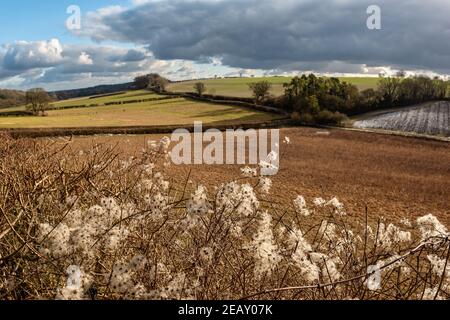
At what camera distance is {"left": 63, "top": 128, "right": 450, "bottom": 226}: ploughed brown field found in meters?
25.9

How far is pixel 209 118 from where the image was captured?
77.5 meters

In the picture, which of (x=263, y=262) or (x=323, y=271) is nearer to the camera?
(x=263, y=262)

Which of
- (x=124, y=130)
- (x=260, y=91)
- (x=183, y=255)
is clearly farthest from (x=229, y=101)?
(x=183, y=255)

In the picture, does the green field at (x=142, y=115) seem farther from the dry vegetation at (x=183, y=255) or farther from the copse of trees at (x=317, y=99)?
the dry vegetation at (x=183, y=255)

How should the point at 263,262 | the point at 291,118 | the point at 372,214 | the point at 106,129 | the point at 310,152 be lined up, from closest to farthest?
the point at 263,262
the point at 372,214
the point at 310,152
the point at 106,129
the point at 291,118

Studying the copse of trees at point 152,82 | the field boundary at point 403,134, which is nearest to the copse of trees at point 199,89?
the copse of trees at point 152,82

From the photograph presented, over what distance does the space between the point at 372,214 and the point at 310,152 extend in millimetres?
23305

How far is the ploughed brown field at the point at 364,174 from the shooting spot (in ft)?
85.0

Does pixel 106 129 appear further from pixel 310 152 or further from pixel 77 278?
pixel 77 278

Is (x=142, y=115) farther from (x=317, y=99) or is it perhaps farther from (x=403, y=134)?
(x=403, y=134)

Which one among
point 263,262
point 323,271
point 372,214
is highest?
point 263,262

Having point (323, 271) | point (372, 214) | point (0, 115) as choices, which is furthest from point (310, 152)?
point (0, 115)

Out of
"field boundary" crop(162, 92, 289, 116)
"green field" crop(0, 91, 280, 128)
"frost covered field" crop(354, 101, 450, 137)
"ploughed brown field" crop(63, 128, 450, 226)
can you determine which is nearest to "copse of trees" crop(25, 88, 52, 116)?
"green field" crop(0, 91, 280, 128)
